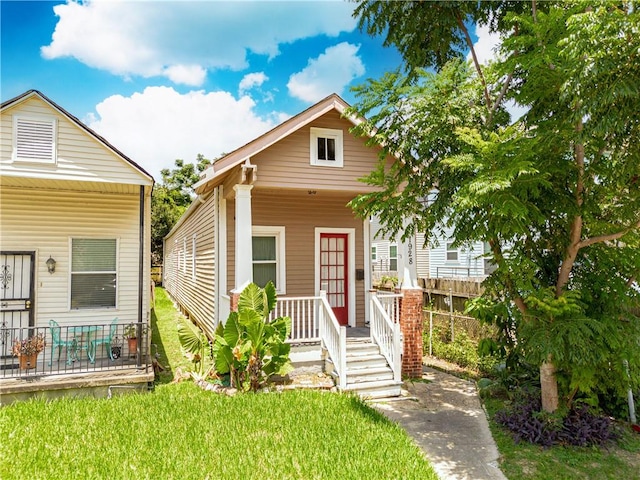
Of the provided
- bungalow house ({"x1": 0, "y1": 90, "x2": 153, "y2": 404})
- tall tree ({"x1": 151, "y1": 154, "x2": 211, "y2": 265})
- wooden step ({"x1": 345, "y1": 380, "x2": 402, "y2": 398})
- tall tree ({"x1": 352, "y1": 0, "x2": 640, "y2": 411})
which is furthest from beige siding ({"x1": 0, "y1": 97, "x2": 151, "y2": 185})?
tall tree ({"x1": 151, "y1": 154, "x2": 211, "y2": 265})

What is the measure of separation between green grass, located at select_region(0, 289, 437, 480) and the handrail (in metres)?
0.52

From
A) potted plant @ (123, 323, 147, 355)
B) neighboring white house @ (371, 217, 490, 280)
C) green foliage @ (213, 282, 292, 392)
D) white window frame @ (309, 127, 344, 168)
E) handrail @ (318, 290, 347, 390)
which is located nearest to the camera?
green foliage @ (213, 282, 292, 392)

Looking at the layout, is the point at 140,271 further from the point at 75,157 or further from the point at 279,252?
the point at 279,252

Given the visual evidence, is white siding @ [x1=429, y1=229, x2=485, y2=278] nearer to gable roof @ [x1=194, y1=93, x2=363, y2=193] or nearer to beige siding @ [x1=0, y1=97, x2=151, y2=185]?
gable roof @ [x1=194, y1=93, x2=363, y2=193]

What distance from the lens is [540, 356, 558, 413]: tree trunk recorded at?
588cm

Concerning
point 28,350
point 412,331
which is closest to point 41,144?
point 28,350

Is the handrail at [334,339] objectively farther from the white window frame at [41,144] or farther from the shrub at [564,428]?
the white window frame at [41,144]

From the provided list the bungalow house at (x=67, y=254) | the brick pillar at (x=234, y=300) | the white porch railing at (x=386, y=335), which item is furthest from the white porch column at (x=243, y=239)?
the white porch railing at (x=386, y=335)

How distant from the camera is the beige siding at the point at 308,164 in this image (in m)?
8.28

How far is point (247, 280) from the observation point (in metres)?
8.03

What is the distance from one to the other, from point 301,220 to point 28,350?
6.23m

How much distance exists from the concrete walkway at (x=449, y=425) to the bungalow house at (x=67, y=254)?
4683mm

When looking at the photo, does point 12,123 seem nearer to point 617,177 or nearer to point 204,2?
point 204,2

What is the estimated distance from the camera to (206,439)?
5.26 meters
